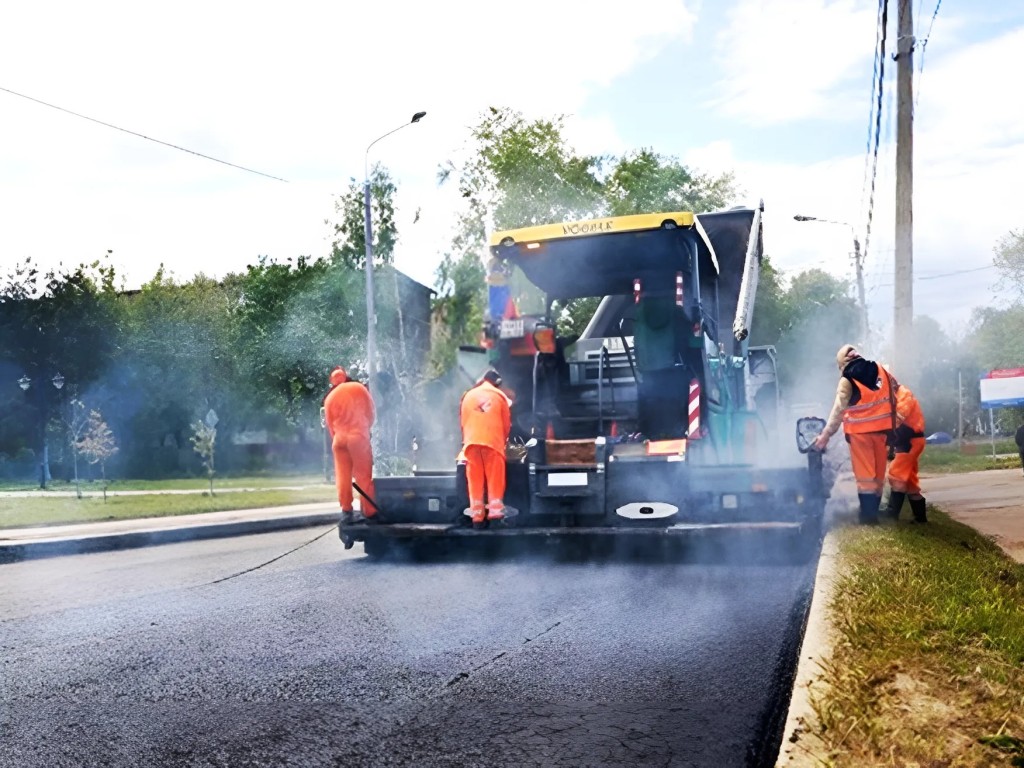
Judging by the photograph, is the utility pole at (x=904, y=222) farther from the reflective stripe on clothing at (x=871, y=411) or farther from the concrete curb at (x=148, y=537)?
the concrete curb at (x=148, y=537)

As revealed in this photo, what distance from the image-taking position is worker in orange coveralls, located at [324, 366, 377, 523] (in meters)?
8.94

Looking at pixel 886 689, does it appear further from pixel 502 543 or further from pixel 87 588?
pixel 87 588

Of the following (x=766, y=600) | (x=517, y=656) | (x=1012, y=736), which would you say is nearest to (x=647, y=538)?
(x=766, y=600)

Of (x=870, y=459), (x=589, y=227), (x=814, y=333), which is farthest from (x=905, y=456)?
(x=814, y=333)

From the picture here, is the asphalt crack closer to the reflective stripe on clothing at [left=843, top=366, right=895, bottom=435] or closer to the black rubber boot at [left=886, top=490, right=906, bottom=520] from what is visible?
the reflective stripe on clothing at [left=843, top=366, right=895, bottom=435]

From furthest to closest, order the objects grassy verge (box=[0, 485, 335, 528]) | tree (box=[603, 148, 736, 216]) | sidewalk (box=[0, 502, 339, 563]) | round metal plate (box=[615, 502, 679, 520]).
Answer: tree (box=[603, 148, 736, 216]) → grassy verge (box=[0, 485, 335, 528]) → sidewalk (box=[0, 502, 339, 563]) → round metal plate (box=[615, 502, 679, 520])

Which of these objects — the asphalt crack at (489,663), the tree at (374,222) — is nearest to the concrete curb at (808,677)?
the asphalt crack at (489,663)

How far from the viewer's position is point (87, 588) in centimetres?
795

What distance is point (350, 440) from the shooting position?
9133mm

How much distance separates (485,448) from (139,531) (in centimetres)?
649

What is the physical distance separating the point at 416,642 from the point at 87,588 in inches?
149

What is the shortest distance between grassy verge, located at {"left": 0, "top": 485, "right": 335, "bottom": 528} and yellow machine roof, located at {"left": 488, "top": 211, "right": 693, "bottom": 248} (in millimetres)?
9553

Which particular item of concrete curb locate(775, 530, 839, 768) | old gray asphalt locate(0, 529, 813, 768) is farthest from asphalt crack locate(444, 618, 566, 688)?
concrete curb locate(775, 530, 839, 768)

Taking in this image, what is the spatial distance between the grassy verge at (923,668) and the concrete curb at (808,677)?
4 centimetres
